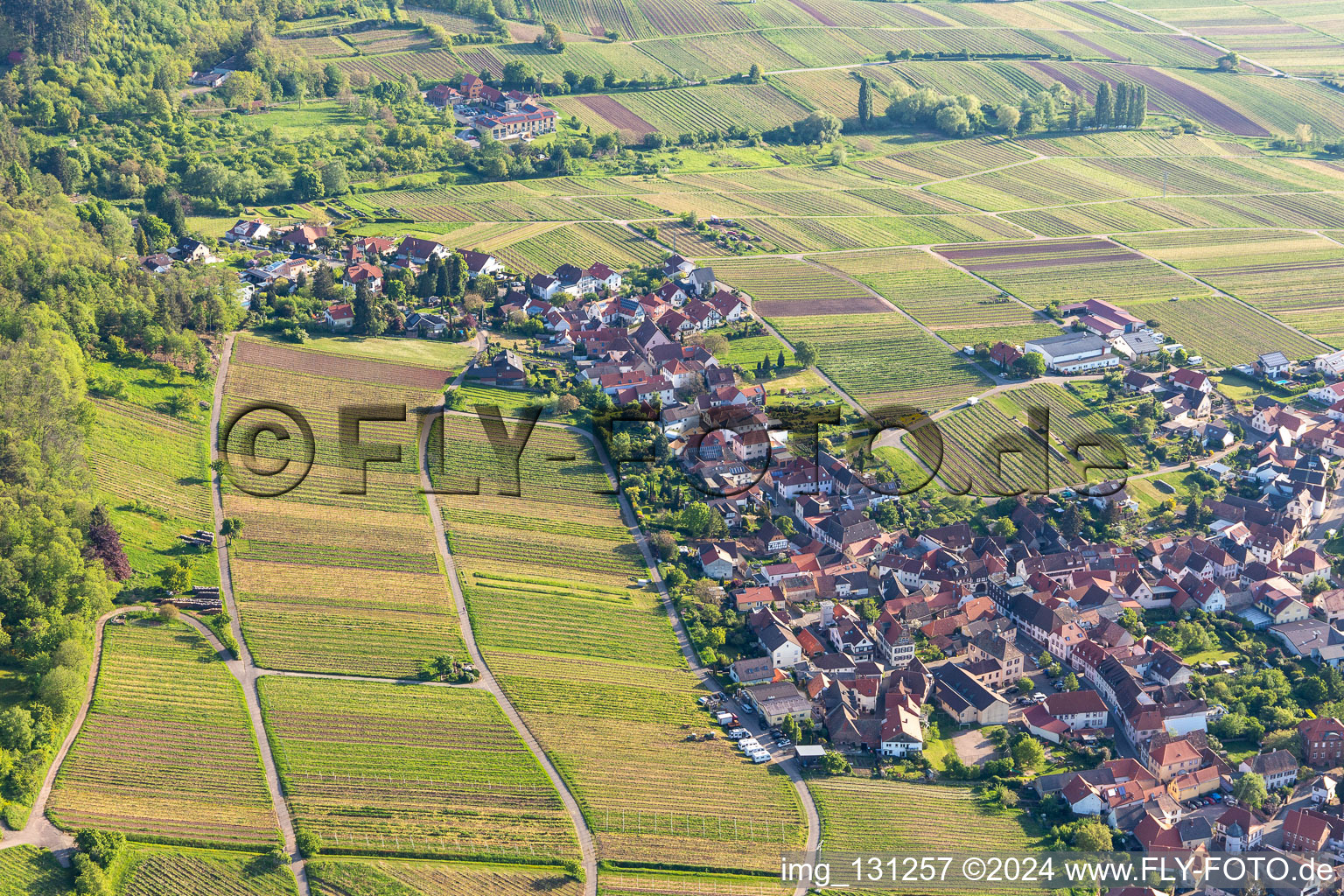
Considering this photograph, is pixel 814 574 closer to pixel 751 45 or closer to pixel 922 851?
pixel 922 851

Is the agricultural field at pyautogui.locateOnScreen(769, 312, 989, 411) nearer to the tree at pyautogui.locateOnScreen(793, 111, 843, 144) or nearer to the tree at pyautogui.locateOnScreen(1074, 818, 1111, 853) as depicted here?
the tree at pyautogui.locateOnScreen(1074, 818, 1111, 853)

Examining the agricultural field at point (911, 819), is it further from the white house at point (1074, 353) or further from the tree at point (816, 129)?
the tree at point (816, 129)

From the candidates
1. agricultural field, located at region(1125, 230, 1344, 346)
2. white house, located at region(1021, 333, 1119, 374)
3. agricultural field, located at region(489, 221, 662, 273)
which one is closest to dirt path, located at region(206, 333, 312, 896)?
agricultural field, located at region(489, 221, 662, 273)

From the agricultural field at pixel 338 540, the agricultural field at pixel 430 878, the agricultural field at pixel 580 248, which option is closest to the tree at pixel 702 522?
the agricultural field at pixel 338 540

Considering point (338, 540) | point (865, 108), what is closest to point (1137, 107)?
point (865, 108)

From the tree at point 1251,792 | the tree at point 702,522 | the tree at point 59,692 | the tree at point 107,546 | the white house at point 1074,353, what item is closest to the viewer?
the tree at point 1251,792

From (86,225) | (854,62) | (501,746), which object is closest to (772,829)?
(501,746)
